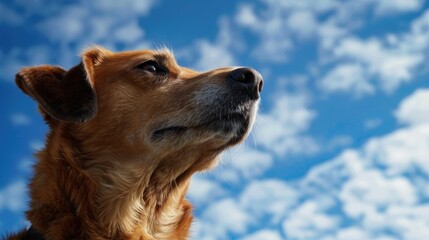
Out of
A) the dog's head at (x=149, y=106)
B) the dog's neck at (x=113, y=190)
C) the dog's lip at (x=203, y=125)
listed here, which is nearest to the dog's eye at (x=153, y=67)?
the dog's head at (x=149, y=106)

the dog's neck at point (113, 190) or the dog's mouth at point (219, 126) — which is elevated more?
the dog's mouth at point (219, 126)

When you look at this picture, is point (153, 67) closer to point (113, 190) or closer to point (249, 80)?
point (249, 80)

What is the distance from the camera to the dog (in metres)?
5.27

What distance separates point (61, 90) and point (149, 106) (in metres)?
0.91

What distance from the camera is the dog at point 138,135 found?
527 centimetres

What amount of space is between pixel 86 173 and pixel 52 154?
39 cm

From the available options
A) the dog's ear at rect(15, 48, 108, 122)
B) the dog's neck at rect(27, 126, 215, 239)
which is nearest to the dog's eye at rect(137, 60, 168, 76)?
the dog's ear at rect(15, 48, 108, 122)

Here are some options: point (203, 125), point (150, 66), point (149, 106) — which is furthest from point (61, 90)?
point (203, 125)

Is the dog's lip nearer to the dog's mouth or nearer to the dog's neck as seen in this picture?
the dog's mouth

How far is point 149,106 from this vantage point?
559 cm

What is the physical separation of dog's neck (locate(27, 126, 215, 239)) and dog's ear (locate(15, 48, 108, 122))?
331 mm

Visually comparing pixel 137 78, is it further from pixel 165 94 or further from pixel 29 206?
pixel 29 206

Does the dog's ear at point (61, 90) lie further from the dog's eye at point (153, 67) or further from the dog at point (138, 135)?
the dog's eye at point (153, 67)

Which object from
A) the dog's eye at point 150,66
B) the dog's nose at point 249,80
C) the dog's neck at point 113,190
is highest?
the dog's eye at point 150,66
